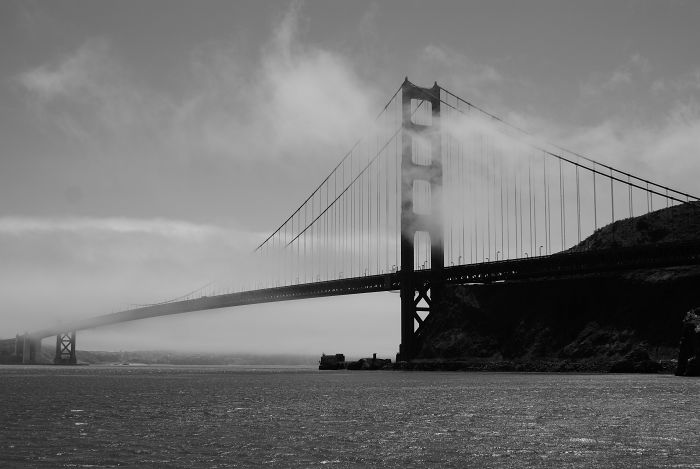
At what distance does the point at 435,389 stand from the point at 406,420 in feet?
86.7

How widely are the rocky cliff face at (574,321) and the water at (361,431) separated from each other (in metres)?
44.8

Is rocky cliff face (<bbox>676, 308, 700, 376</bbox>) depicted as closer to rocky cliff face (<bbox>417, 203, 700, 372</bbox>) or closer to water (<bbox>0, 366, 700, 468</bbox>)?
rocky cliff face (<bbox>417, 203, 700, 372</bbox>)

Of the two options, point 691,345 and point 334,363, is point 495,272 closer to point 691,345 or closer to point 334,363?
point 691,345

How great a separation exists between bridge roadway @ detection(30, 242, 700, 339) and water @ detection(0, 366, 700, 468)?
146ft

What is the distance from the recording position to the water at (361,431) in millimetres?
26172

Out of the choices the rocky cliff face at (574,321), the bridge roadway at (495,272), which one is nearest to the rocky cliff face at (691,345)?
the rocky cliff face at (574,321)

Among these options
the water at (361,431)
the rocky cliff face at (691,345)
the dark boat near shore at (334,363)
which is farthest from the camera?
the dark boat near shore at (334,363)

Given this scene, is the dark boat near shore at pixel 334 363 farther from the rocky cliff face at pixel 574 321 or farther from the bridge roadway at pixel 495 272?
the rocky cliff face at pixel 574 321

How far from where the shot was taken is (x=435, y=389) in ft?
212

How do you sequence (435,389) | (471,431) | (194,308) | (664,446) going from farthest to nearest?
(194,308), (435,389), (471,431), (664,446)

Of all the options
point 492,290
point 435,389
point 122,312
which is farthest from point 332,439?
point 122,312

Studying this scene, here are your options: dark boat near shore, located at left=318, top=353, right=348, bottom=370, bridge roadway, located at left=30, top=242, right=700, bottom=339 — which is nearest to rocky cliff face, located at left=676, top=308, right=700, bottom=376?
bridge roadway, located at left=30, top=242, right=700, bottom=339

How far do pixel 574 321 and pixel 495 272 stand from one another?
11.3 metres

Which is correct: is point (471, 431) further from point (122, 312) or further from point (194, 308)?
point (122, 312)
